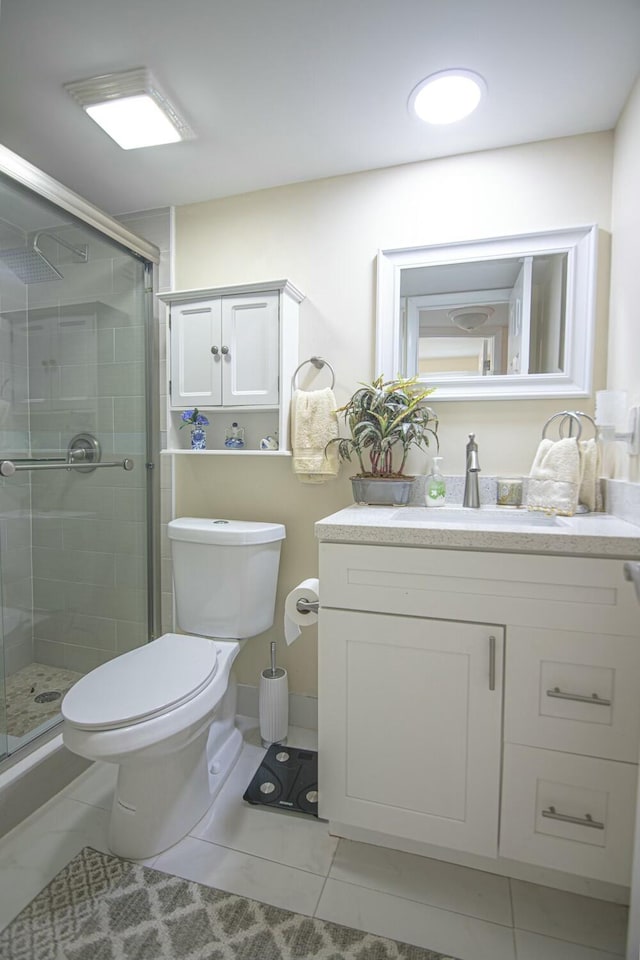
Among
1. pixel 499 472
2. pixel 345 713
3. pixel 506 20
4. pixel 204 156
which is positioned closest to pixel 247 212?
pixel 204 156

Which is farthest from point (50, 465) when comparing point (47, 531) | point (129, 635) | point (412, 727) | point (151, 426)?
point (412, 727)

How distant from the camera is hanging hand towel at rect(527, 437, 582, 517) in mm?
1301

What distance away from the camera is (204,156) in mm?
1527

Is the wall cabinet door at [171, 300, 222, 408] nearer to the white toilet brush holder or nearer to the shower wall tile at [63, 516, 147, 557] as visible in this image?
the shower wall tile at [63, 516, 147, 557]

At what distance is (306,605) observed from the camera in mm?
1312

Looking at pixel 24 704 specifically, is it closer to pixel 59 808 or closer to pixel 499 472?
pixel 59 808

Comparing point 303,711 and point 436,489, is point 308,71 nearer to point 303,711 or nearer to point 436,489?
point 436,489

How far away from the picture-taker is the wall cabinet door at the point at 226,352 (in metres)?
1.59

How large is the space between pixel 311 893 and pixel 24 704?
1111mm

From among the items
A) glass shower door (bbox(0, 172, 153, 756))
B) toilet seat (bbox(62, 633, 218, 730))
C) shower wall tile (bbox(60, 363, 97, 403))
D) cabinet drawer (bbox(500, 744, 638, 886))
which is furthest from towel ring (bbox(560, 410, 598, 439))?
shower wall tile (bbox(60, 363, 97, 403))

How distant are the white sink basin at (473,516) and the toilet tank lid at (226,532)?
0.47 metres

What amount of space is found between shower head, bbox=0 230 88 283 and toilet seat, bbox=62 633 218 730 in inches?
53.0

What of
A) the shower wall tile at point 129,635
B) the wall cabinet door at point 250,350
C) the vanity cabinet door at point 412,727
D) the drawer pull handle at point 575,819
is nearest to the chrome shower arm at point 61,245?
the wall cabinet door at point 250,350

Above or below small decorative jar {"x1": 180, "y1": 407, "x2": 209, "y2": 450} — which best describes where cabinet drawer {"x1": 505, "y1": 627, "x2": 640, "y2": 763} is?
below
